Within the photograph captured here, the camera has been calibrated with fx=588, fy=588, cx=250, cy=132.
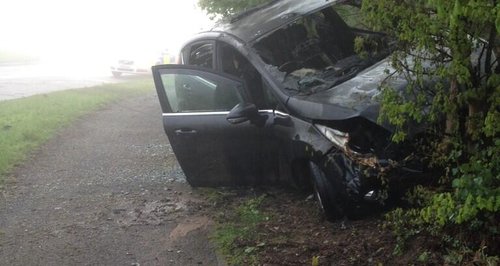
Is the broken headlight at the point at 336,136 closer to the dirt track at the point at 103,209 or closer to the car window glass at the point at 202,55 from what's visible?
the dirt track at the point at 103,209

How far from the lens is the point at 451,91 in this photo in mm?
3465

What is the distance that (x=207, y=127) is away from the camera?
239 inches

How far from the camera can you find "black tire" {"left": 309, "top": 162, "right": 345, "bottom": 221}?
4.79 m

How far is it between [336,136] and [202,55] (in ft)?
9.33

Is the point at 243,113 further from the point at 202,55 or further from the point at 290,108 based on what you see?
the point at 202,55

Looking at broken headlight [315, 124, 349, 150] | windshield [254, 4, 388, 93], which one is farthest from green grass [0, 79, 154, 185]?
broken headlight [315, 124, 349, 150]

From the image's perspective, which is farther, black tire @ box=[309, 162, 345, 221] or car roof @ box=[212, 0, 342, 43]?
car roof @ box=[212, 0, 342, 43]

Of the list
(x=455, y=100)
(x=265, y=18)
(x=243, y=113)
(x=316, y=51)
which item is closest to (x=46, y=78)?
(x=265, y=18)

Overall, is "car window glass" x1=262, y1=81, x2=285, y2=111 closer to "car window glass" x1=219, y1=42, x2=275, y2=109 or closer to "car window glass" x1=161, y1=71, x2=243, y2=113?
"car window glass" x1=219, y1=42, x2=275, y2=109

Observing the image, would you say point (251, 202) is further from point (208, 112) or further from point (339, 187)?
point (339, 187)

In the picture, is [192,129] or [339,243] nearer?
[339,243]

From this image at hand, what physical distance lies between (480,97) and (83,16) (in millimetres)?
47951

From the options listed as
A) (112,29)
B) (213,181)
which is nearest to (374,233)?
(213,181)

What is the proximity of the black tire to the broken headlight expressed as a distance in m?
0.31
